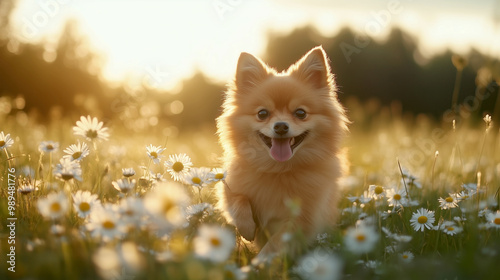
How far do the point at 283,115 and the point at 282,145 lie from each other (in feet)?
0.80

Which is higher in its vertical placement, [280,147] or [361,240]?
[280,147]

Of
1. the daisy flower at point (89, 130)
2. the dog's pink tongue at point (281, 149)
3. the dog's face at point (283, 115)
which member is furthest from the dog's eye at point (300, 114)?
the daisy flower at point (89, 130)

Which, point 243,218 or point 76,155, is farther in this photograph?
point 243,218

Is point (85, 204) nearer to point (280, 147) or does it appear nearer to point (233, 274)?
point (233, 274)

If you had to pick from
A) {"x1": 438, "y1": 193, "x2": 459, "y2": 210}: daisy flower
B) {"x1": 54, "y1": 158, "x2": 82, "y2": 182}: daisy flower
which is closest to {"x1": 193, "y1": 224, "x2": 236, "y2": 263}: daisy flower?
{"x1": 54, "y1": 158, "x2": 82, "y2": 182}: daisy flower

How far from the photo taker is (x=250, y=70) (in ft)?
12.0

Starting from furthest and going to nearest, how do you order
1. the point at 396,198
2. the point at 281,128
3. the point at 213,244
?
the point at 281,128 → the point at 396,198 → the point at 213,244

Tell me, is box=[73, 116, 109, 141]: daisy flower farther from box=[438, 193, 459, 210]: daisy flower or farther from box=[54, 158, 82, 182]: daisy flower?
box=[438, 193, 459, 210]: daisy flower

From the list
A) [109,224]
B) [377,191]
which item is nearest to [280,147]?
[377,191]

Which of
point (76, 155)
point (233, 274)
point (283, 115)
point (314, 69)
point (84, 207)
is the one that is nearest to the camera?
point (233, 274)

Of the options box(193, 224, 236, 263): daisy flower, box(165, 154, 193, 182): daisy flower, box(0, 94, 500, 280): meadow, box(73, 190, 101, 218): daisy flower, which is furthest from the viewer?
box(165, 154, 193, 182): daisy flower

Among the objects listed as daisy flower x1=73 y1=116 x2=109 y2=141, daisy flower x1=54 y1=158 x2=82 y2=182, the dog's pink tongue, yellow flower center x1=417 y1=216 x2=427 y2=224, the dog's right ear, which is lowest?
daisy flower x1=54 y1=158 x2=82 y2=182

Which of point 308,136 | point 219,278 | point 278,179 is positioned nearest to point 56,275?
point 219,278

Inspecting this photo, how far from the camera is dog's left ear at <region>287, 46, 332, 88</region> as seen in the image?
3.54 metres
